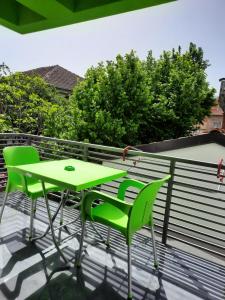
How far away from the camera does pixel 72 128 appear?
31.7 ft

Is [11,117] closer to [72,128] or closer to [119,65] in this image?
[72,128]

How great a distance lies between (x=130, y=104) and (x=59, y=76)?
9606mm

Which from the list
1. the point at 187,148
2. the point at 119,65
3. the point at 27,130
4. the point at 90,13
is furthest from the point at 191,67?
the point at 90,13

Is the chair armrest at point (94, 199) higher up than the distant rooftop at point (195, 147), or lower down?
higher up

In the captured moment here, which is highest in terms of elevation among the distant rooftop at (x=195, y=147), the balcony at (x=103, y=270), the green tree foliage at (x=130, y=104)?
the green tree foliage at (x=130, y=104)

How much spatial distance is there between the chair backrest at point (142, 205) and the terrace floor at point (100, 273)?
23.8 inches

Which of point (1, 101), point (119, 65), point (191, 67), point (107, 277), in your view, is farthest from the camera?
point (191, 67)

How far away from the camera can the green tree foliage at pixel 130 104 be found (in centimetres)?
962

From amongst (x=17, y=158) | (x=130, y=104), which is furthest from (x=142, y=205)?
(x=130, y=104)

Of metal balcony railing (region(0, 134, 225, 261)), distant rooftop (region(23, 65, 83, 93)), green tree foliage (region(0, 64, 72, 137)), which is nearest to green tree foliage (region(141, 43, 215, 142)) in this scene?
green tree foliage (region(0, 64, 72, 137))

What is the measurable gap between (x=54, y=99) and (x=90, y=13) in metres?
8.81

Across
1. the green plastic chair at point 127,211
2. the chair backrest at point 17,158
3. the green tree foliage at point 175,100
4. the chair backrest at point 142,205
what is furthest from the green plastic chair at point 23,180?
the green tree foliage at point 175,100

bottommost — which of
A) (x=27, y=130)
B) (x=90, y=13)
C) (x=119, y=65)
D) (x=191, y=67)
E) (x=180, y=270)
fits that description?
(x=180, y=270)

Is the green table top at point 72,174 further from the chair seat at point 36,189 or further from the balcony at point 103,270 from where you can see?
the balcony at point 103,270
